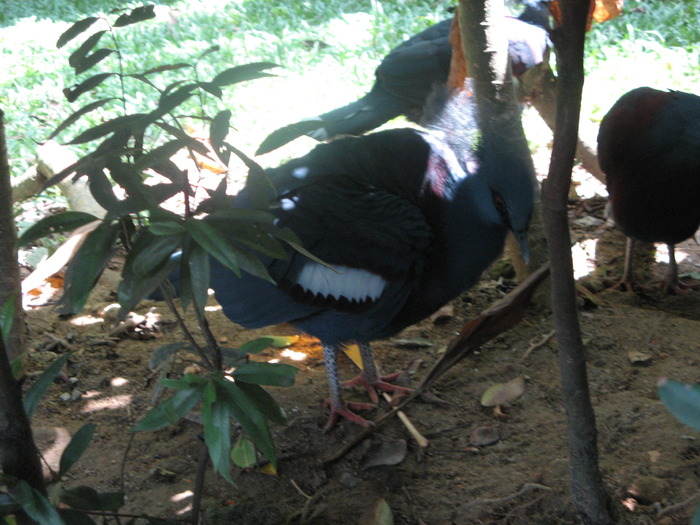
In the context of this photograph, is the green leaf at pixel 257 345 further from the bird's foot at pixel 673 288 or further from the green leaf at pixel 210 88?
the bird's foot at pixel 673 288

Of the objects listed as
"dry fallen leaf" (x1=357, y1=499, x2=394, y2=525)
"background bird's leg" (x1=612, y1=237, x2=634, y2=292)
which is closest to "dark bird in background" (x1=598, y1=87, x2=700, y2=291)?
"background bird's leg" (x1=612, y1=237, x2=634, y2=292)

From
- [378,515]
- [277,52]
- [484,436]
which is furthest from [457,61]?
[277,52]

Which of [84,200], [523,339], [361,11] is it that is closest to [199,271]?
[523,339]

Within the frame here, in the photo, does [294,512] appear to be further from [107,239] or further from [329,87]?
[329,87]

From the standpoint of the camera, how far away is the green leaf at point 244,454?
2.29 meters

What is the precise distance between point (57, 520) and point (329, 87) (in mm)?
4920

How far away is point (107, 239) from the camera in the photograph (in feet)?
4.67

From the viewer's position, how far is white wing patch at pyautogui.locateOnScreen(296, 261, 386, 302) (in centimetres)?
249

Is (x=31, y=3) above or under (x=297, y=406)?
above

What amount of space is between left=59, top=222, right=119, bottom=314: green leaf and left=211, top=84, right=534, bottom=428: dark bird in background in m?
1.04

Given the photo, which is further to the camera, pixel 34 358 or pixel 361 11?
pixel 361 11

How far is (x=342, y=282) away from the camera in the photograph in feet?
8.29

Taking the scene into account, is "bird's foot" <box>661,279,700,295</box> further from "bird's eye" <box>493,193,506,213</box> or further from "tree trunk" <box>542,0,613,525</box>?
"tree trunk" <box>542,0,613,525</box>

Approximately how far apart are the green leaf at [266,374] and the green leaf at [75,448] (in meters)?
0.36
